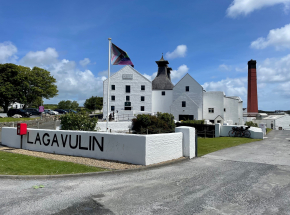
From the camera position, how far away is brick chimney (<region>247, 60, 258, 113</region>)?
6412 centimetres

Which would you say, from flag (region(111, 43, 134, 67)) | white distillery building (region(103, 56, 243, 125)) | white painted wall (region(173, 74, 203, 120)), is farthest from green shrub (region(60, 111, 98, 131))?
white painted wall (region(173, 74, 203, 120))

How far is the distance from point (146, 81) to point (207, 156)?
4570cm

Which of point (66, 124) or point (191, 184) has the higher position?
point (66, 124)

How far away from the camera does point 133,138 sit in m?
10.3

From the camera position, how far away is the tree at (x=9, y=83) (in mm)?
51237

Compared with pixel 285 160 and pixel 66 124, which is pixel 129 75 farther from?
pixel 285 160

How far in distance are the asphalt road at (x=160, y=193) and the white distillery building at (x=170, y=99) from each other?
4349cm

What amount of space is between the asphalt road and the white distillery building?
43.5m

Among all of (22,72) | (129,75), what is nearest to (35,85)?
(22,72)

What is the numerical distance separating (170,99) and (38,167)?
4950cm

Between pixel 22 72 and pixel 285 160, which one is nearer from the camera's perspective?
pixel 285 160

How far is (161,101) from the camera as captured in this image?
58031 mm

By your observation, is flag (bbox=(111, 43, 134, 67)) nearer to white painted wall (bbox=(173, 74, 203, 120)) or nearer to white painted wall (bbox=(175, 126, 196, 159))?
white painted wall (bbox=(175, 126, 196, 159))

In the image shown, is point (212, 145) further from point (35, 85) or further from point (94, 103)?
point (94, 103)
